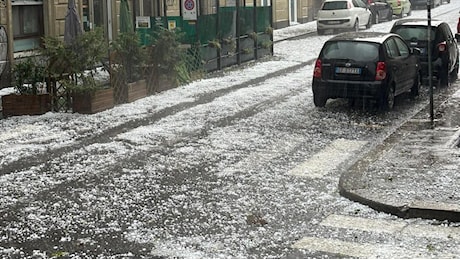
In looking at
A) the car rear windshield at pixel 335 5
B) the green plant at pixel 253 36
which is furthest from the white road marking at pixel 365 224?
the car rear windshield at pixel 335 5

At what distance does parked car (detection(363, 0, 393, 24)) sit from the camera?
39000 millimetres

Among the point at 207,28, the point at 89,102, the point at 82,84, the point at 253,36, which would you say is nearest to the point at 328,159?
the point at 89,102

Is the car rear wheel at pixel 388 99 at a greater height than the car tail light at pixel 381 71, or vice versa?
the car tail light at pixel 381 71

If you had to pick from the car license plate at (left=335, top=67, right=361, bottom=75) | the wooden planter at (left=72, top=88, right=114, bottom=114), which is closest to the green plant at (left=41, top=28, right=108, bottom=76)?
the wooden planter at (left=72, top=88, right=114, bottom=114)

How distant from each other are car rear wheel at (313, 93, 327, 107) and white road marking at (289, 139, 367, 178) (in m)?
2.96

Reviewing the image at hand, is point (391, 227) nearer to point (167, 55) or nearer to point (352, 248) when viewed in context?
point (352, 248)

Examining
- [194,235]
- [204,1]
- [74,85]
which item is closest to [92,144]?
[74,85]

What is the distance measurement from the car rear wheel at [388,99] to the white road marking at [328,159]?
2782 millimetres

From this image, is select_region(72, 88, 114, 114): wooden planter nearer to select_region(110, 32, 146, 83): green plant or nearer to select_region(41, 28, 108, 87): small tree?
select_region(41, 28, 108, 87): small tree

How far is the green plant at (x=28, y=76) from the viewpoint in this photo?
47.7 ft

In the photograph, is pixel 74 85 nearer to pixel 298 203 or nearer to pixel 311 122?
pixel 311 122

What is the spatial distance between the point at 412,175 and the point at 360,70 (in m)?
5.37

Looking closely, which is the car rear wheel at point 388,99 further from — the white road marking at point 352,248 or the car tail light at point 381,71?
the white road marking at point 352,248

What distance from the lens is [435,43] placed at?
59.3ft
